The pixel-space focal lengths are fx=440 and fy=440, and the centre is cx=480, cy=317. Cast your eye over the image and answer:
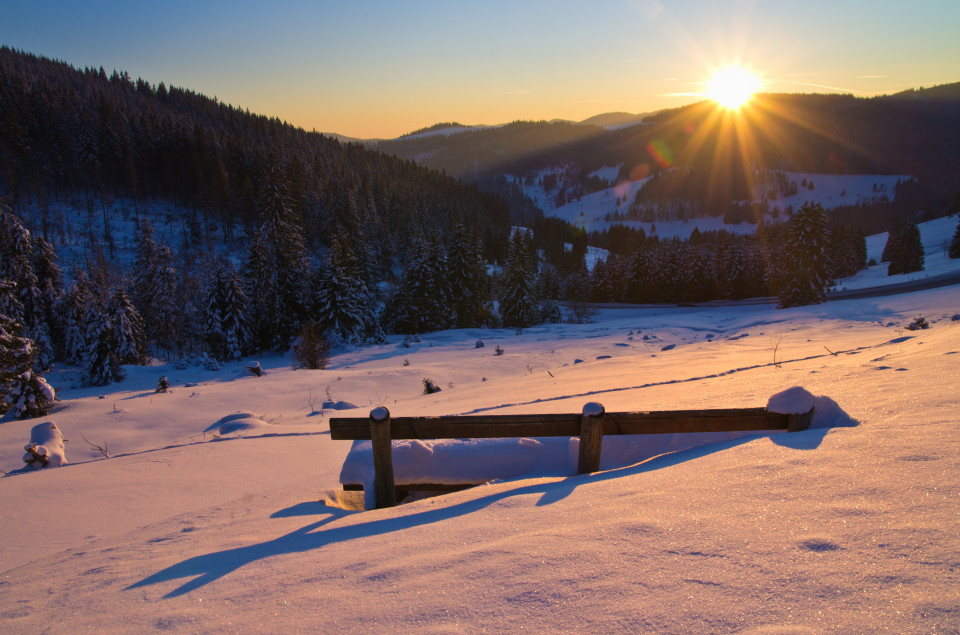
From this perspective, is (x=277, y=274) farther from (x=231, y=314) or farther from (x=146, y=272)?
(x=146, y=272)

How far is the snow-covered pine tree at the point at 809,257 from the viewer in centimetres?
3831

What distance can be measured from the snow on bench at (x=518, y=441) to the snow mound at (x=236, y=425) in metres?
5.31

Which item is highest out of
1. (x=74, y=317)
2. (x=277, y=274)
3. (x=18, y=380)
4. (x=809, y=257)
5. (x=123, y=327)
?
(x=277, y=274)

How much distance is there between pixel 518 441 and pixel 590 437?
3.08ft

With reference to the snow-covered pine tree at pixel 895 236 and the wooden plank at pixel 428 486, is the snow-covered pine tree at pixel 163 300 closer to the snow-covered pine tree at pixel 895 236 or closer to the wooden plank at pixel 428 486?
the wooden plank at pixel 428 486

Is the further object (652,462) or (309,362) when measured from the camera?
(309,362)

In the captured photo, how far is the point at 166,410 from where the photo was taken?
1097cm

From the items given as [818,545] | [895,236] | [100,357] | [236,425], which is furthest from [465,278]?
[895,236]

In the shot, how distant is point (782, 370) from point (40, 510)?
36.4ft

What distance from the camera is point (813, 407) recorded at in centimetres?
418

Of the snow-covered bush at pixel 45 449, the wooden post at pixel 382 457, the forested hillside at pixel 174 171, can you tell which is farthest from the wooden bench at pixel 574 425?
the forested hillside at pixel 174 171

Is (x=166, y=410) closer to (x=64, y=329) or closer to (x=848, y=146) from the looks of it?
(x=64, y=329)

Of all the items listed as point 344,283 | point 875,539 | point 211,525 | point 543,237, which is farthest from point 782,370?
point 543,237

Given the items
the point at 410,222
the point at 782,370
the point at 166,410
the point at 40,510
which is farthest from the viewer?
the point at 410,222
